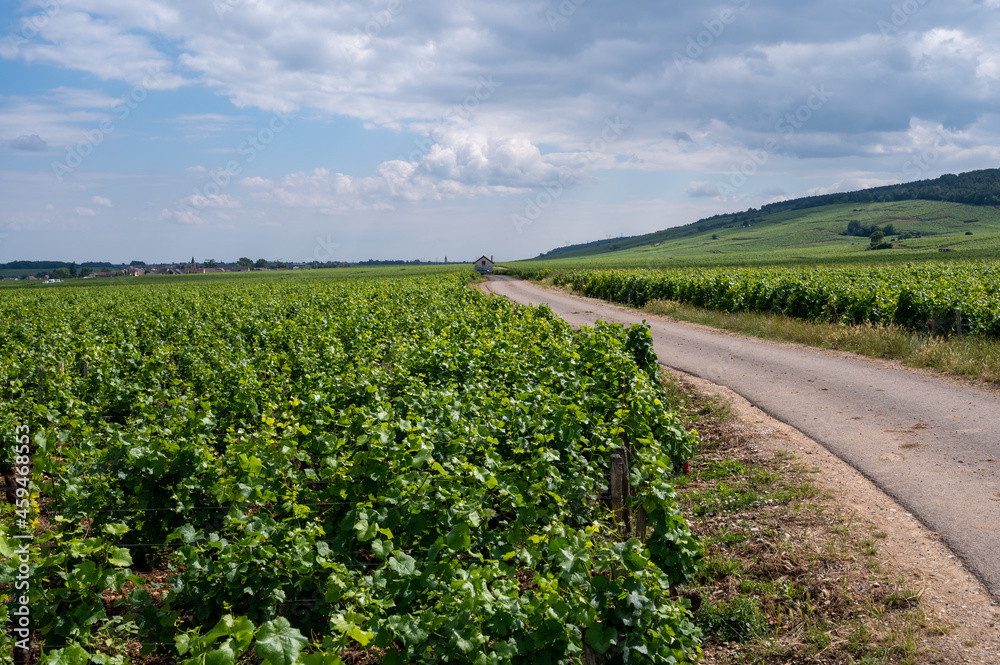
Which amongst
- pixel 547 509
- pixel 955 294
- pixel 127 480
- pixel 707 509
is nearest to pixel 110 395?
pixel 127 480

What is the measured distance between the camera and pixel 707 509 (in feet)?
24.3

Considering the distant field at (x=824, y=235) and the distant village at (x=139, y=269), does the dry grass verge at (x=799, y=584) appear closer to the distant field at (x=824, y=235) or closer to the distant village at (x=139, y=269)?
the distant field at (x=824, y=235)

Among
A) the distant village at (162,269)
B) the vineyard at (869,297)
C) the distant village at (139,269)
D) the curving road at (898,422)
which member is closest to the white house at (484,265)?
the distant village at (139,269)

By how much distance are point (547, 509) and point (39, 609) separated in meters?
3.36

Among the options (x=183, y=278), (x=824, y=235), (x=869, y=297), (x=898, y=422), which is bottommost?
(x=898, y=422)

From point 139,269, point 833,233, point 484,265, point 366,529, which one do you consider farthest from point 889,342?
point 139,269

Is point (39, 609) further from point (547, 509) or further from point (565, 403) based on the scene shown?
point (565, 403)

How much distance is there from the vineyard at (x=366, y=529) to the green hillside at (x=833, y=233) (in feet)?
240

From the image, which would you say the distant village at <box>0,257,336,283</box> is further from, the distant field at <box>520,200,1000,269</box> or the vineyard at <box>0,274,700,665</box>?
the vineyard at <box>0,274,700,665</box>

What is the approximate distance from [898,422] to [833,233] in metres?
128

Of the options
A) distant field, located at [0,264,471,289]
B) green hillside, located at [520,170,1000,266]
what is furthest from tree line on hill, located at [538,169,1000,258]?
distant field, located at [0,264,471,289]

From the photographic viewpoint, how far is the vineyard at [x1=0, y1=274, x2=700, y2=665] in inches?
133

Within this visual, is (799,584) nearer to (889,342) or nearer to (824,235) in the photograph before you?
(889,342)

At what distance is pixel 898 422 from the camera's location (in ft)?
32.1
